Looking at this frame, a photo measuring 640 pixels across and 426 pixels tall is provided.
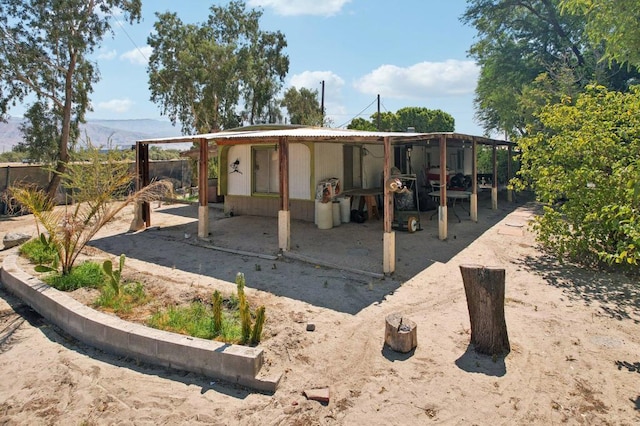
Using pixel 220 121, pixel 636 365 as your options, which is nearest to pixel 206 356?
pixel 636 365

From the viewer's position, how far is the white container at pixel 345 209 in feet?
35.7

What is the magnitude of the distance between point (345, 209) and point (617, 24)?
24.5 ft

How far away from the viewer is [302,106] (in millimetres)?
31734

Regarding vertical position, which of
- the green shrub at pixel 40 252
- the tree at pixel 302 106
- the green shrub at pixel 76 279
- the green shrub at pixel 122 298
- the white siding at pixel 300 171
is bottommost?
the green shrub at pixel 122 298

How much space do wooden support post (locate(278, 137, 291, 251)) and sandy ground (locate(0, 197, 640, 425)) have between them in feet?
2.76

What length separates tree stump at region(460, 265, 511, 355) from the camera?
A: 4203 mm

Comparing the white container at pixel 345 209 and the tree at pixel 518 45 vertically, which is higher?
the tree at pixel 518 45

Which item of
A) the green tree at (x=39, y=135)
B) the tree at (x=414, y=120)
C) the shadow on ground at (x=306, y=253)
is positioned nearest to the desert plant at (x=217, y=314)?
the shadow on ground at (x=306, y=253)

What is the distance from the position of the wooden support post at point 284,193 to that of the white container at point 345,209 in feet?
9.47

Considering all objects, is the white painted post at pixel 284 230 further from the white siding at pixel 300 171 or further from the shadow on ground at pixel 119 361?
the shadow on ground at pixel 119 361

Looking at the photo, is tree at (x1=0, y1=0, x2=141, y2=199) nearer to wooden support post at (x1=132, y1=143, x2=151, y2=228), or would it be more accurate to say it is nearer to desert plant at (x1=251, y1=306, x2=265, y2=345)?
wooden support post at (x1=132, y1=143, x2=151, y2=228)

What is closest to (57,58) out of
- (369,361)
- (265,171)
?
(265,171)

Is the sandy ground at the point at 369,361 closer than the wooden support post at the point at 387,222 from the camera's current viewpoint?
Yes

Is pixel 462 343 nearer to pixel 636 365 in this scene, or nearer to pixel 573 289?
pixel 636 365
